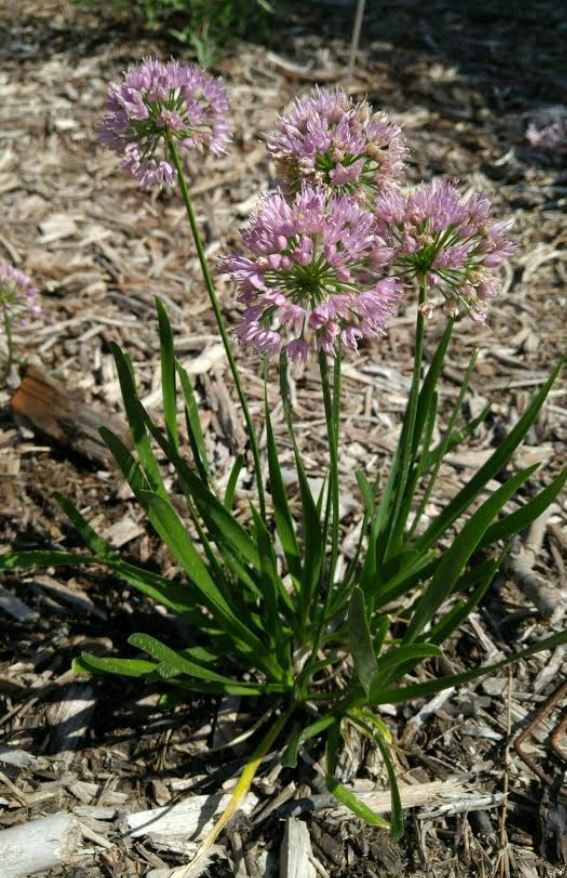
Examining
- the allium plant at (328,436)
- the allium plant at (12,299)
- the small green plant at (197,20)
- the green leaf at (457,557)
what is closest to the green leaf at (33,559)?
the allium plant at (328,436)

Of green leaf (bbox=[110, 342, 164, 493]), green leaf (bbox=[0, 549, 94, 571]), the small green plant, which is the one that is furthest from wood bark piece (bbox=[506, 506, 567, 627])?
the small green plant

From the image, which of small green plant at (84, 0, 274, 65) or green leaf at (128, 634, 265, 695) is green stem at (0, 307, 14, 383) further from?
small green plant at (84, 0, 274, 65)

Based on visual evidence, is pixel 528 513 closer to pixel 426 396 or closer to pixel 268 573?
pixel 426 396

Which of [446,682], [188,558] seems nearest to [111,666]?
[188,558]

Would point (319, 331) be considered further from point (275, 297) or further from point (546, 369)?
point (546, 369)

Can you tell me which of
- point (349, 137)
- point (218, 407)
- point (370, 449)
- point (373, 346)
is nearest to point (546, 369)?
point (373, 346)

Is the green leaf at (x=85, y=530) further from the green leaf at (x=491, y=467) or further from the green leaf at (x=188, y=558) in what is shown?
the green leaf at (x=491, y=467)
